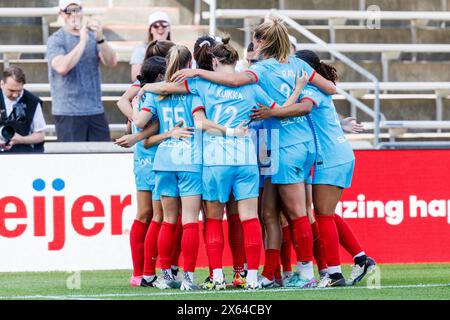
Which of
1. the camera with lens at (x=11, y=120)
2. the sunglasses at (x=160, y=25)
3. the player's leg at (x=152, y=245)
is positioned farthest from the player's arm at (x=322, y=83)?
the camera with lens at (x=11, y=120)

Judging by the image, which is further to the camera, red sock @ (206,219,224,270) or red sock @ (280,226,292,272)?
red sock @ (280,226,292,272)

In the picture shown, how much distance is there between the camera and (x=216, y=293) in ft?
30.2

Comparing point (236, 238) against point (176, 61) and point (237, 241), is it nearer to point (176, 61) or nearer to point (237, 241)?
point (237, 241)

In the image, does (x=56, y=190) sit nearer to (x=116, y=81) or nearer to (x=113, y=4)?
(x=116, y=81)

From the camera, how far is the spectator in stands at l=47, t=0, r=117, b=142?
13.7 metres

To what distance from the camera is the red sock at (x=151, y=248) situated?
10062mm

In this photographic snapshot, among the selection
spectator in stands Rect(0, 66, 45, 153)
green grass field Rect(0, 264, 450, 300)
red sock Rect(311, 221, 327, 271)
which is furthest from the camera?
spectator in stands Rect(0, 66, 45, 153)

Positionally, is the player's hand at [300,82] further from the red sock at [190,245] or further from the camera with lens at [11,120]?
the camera with lens at [11,120]

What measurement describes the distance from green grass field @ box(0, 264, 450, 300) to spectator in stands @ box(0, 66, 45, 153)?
160 cm

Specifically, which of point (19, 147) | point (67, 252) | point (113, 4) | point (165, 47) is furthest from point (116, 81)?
point (165, 47)

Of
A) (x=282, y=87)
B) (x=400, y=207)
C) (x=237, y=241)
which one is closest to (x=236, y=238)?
(x=237, y=241)

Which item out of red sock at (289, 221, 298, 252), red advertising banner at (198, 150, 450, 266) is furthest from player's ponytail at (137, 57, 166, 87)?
red advertising banner at (198, 150, 450, 266)

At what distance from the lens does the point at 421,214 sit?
12555 mm

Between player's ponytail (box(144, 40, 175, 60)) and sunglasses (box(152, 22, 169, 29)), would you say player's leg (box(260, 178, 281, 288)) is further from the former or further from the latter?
sunglasses (box(152, 22, 169, 29))
